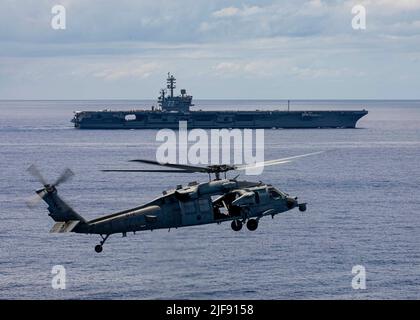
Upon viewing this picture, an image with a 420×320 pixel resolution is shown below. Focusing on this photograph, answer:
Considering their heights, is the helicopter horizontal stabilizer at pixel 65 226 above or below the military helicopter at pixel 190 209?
below

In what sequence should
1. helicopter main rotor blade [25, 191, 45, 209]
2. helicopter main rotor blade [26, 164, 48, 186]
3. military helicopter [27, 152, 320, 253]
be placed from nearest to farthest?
helicopter main rotor blade [25, 191, 45, 209] < helicopter main rotor blade [26, 164, 48, 186] < military helicopter [27, 152, 320, 253]

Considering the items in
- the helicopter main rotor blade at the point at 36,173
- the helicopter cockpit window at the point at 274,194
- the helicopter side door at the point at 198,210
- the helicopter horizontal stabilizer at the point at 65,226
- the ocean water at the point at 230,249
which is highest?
the helicopter main rotor blade at the point at 36,173

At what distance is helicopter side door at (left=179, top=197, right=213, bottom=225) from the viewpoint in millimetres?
35531

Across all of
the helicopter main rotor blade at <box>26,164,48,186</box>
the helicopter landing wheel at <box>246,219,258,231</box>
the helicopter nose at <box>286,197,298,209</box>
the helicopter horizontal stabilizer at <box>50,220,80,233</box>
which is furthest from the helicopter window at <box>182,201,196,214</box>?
the helicopter main rotor blade at <box>26,164,48,186</box>

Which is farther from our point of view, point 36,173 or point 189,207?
point 189,207

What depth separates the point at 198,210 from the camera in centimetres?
3556

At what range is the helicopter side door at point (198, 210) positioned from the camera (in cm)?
3553

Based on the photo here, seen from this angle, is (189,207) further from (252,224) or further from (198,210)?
(252,224)

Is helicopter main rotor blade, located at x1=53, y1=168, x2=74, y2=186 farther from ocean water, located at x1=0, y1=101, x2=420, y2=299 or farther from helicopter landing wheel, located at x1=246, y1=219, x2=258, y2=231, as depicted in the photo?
ocean water, located at x1=0, y1=101, x2=420, y2=299

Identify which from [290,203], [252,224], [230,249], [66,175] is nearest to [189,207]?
[252,224]

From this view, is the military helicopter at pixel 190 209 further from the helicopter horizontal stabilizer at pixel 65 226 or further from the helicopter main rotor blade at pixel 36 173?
the helicopter main rotor blade at pixel 36 173

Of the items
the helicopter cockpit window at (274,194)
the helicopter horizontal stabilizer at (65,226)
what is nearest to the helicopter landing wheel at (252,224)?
the helicopter cockpit window at (274,194)

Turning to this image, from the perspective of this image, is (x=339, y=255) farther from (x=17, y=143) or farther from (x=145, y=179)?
(x=17, y=143)
